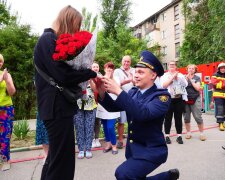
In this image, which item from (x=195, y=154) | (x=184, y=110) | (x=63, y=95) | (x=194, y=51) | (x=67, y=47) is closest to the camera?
(x=67, y=47)

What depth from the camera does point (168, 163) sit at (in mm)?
5027

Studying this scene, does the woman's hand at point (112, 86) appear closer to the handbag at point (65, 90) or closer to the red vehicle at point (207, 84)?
the handbag at point (65, 90)

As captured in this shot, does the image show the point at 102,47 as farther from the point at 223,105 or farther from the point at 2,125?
the point at 2,125

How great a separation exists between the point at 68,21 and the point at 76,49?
1.42ft

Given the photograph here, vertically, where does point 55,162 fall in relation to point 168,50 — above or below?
below

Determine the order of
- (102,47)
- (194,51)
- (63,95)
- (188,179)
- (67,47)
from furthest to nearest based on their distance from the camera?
(102,47) < (194,51) < (188,179) < (63,95) < (67,47)

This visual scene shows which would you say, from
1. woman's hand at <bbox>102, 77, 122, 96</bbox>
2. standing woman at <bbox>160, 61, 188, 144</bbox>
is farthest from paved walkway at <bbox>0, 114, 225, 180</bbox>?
woman's hand at <bbox>102, 77, 122, 96</bbox>

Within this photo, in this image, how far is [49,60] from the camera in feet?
8.57

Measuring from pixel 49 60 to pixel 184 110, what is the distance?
515cm

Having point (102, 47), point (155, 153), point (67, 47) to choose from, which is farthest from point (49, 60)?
point (102, 47)

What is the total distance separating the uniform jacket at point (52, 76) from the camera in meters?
2.61

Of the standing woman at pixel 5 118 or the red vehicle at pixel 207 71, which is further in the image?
the red vehicle at pixel 207 71

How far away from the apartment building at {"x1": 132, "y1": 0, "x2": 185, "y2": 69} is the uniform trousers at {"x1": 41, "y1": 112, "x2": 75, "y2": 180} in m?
35.2

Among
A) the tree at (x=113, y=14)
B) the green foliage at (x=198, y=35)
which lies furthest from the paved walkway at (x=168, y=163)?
the tree at (x=113, y=14)
